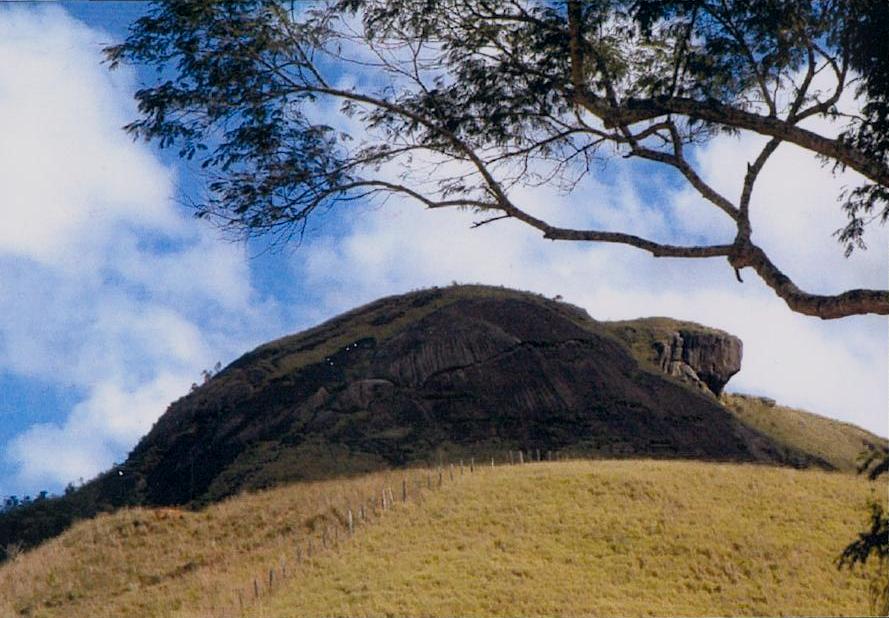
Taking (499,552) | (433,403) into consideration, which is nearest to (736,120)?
(499,552)

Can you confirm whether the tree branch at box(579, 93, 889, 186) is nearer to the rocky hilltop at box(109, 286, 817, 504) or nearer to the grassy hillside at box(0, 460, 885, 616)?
the grassy hillside at box(0, 460, 885, 616)

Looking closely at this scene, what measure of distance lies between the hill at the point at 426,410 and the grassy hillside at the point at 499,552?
1086cm

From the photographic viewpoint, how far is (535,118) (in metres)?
16.1

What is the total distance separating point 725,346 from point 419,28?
159 ft

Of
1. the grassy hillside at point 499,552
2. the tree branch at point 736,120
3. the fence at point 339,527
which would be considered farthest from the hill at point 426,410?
the tree branch at point 736,120

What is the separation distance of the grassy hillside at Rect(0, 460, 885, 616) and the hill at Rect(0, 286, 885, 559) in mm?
10856

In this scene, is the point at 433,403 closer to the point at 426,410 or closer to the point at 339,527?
the point at 426,410

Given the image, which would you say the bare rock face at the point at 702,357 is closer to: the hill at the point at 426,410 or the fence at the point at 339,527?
the hill at the point at 426,410

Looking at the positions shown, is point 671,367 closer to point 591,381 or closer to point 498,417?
point 591,381

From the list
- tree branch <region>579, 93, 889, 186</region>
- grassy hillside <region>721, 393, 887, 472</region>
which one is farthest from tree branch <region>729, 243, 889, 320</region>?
grassy hillside <region>721, 393, 887, 472</region>

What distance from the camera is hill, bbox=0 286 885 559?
150 feet

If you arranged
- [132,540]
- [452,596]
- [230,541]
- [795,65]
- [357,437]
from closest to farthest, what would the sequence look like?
[795,65] → [452,596] → [230,541] → [132,540] → [357,437]

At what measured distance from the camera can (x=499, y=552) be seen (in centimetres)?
2298

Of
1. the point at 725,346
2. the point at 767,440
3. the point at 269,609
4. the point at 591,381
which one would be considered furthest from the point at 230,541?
the point at 725,346
